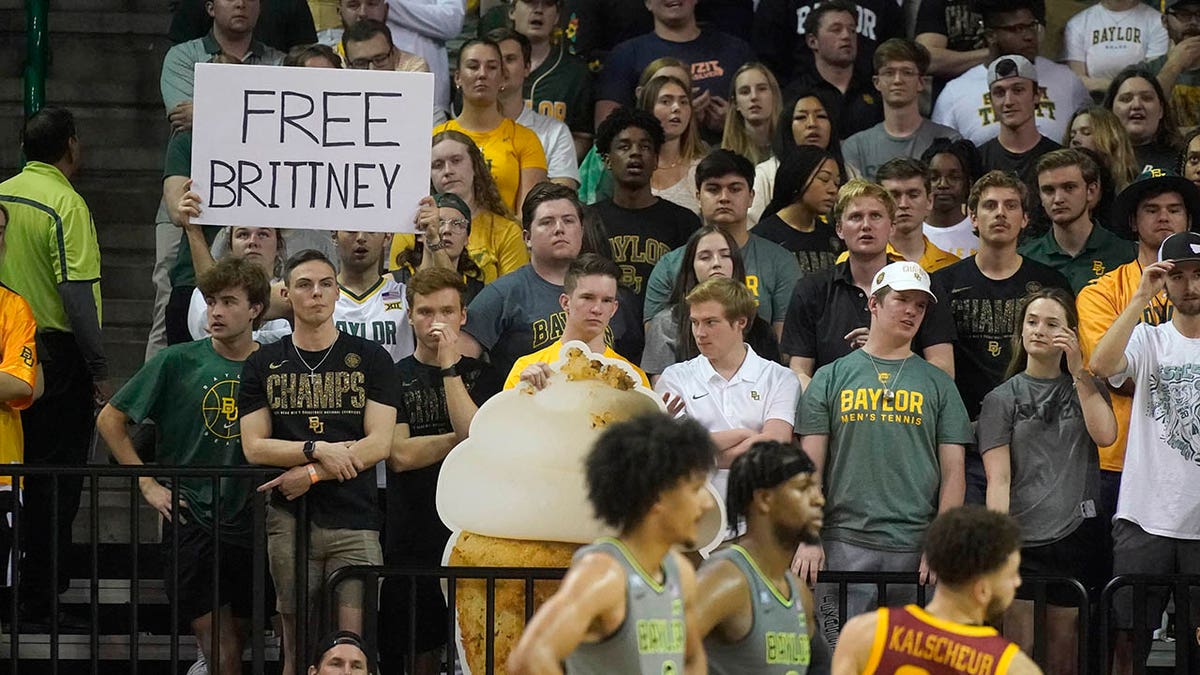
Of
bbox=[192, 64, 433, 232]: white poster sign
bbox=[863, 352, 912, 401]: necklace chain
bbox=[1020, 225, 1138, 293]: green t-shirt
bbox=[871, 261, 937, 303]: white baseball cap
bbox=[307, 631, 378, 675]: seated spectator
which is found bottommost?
bbox=[307, 631, 378, 675]: seated spectator

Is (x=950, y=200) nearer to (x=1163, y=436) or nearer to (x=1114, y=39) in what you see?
(x=1163, y=436)

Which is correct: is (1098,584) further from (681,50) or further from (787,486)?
(681,50)

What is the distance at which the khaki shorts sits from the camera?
7.82m

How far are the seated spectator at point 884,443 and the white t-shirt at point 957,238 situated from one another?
158 centimetres

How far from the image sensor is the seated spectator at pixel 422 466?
8.11m

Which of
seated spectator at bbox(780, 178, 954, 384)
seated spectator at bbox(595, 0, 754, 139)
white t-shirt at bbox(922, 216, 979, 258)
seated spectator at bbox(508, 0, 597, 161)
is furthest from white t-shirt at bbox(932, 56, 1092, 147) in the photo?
seated spectator at bbox(780, 178, 954, 384)

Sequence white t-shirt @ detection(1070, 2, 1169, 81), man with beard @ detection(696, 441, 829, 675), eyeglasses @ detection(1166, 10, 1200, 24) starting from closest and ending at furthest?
man with beard @ detection(696, 441, 829, 675) < eyeglasses @ detection(1166, 10, 1200, 24) < white t-shirt @ detection(1070, 2, 1169, 81)

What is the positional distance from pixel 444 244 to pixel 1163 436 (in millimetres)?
3238

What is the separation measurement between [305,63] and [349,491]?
293 centimetres

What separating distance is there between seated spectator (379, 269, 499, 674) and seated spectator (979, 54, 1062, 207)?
3.40 meters

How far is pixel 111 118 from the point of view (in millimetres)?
12117

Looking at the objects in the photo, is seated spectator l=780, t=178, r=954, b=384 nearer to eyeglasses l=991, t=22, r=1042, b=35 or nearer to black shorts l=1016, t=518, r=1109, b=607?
black shorts l=1016, t=518, r=1109, b=607

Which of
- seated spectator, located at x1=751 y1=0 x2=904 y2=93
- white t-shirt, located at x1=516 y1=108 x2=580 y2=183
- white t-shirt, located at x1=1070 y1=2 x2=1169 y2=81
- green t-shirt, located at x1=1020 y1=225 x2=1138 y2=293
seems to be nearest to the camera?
green t-shirt, located at x1=1020 y1=225 x2=1138 y2=293

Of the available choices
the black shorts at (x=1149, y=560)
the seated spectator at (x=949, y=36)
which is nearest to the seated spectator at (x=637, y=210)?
the black shorts at (x=1149, y=560)
